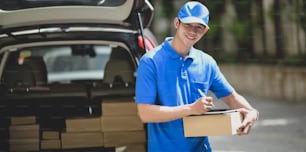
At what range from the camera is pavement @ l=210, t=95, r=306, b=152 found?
5.86 m

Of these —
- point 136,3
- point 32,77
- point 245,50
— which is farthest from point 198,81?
point 245,50

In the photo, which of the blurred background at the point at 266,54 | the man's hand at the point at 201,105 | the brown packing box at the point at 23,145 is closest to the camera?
the man's hand at the point at 201,105

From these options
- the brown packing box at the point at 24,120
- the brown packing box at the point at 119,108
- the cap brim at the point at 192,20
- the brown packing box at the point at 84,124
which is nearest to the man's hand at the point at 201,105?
the cap brim at the point at 192,20

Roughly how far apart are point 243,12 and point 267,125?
3554 mm

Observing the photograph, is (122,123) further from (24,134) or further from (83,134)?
(24,134)

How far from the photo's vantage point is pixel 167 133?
3.33 m

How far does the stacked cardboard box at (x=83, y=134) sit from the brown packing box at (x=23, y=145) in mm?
212

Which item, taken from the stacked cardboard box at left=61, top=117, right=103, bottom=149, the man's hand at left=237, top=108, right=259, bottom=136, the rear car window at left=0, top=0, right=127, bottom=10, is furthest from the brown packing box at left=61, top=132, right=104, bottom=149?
the man's hand at left=237, top=108, right=259, bottom=136

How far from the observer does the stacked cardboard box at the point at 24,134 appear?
14.6 ft

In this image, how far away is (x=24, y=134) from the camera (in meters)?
4.48

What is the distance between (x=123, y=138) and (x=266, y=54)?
6157 mm

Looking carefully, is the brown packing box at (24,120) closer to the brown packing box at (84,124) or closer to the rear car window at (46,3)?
the brown packing box at (84,124)

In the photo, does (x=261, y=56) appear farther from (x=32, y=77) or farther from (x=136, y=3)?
(x=136, y=3)

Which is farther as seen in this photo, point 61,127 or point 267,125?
point 267,125
